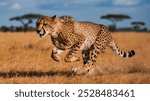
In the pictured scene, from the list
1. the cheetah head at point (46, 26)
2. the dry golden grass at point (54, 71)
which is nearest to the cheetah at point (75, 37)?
the cheetah head at point (46, 26)

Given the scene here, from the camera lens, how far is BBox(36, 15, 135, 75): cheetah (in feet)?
29.3

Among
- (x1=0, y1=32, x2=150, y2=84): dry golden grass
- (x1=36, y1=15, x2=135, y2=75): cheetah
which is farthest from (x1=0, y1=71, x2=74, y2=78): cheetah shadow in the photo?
(x1=36, y1=15, x2=135, y2=75): cheetah

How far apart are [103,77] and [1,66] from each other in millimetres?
2608

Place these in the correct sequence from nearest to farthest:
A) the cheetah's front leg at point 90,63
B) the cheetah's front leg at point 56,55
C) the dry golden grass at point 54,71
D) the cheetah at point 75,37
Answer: the dry golden grass at point 54,71, the cheetah's front leg at point 56,55, the cheetah at point 75,37, the cheetah's front leg at point 90,63

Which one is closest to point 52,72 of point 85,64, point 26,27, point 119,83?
point 85,64

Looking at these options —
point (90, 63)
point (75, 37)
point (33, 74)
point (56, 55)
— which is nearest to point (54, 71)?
point (33, 74)

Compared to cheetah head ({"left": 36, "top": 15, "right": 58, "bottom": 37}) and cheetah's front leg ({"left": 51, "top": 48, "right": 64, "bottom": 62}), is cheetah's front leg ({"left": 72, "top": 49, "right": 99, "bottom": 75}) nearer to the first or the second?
cheetah's front leg ({"left": 51, "top": 48, "right": 64, "bottom": 62})

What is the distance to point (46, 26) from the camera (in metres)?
8.98

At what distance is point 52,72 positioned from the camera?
32.5 feet

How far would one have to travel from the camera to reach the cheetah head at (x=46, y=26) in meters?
8.85

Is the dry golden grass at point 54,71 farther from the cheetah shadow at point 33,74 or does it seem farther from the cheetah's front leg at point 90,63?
the cheetah's front leg at point 90,63

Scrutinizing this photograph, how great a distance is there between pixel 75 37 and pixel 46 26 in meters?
0.61

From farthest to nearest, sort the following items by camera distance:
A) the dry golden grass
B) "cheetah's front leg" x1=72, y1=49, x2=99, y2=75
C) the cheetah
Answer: "cheetah's front leg" x1=72, y1=49, x2=99, y2=75 → the cheetah → the dry golden grass

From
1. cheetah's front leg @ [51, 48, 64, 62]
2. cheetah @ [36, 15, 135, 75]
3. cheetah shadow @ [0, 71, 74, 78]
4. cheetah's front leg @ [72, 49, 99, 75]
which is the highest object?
cheetah @ [36, 15, 135, 75]
